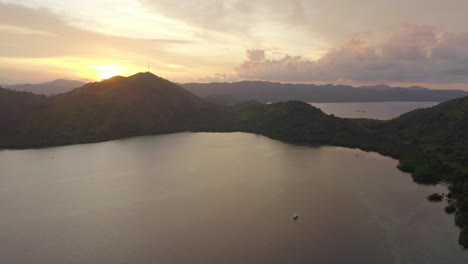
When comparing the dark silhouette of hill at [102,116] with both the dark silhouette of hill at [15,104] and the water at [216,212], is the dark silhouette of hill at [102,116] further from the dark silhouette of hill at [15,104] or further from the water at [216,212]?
the water at [216,212]

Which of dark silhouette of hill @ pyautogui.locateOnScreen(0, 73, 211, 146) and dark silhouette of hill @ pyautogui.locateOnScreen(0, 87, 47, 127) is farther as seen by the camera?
dark silhouette of hill @ pyautogui.locateOnScreen(0, 87, 47, 127)

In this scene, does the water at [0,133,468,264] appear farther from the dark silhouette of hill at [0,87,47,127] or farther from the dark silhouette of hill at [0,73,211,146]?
the dark silhouette of hill at [0,87,47,127]

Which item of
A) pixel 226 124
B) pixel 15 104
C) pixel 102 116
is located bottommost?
pixel 226 124

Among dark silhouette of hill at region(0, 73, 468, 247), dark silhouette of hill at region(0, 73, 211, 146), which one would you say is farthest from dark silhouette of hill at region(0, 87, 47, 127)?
dark silhouette of hill at region(0, 73, 211, 146)

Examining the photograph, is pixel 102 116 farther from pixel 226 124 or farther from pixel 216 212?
pixel 216 212

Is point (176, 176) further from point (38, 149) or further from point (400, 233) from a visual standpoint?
point (38, 149)

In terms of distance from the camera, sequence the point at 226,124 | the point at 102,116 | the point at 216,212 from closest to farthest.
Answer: the point at 216,212, the point at 102,116, the point at 226,124

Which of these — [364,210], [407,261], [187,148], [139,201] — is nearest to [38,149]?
[187,148]

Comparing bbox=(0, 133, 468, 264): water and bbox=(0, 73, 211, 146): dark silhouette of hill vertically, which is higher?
bbox=(0, 73, 211, 146): dark silhouette of hill

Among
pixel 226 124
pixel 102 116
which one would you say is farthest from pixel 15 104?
pixel 226 124
